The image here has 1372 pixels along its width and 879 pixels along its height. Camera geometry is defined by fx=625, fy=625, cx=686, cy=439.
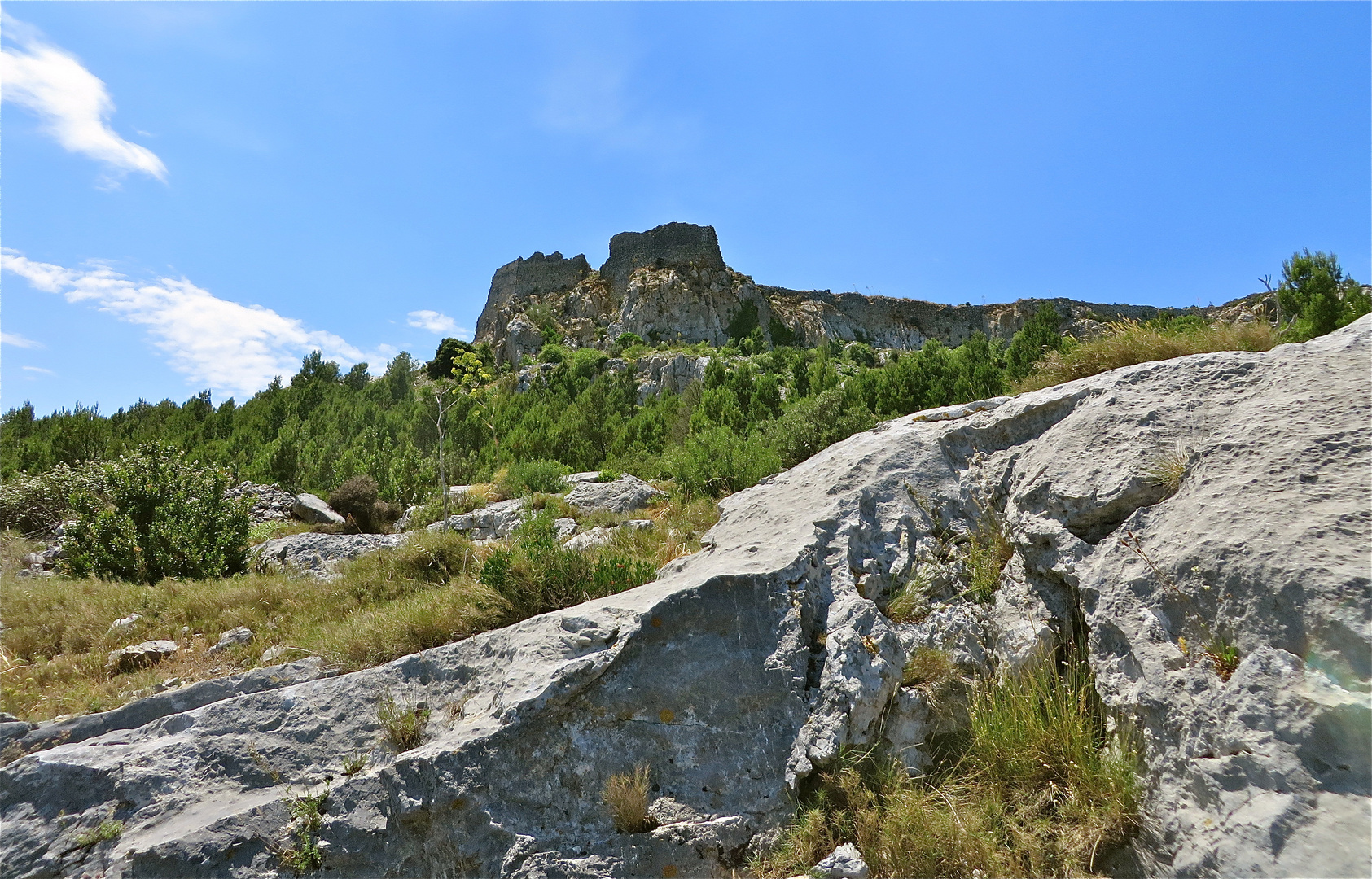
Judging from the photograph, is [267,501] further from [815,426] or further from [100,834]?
[100,834]

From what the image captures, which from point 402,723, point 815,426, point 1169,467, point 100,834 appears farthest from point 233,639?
point 815,426

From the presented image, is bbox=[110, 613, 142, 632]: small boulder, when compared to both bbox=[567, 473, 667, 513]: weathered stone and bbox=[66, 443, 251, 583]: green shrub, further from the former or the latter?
bbox=[567, 473, 667, 513]: weathered stone

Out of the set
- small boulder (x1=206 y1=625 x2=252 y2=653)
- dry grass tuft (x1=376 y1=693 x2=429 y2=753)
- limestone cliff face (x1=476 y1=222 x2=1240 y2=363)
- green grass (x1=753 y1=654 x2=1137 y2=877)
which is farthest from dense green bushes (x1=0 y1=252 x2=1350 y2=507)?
limestone cliff face (x1=476 y1=222 x2=1240 y2=363)

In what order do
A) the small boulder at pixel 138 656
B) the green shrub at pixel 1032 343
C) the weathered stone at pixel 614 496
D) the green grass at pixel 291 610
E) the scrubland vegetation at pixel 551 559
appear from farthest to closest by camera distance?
the green shrub at pixel 1032 343
the weathered stone at pixel 614 496
the small boulder at pixel 138 656
the green grass at pixel 291 610
the scrubland vegetation at pixel 551 559

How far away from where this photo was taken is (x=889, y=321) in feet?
143

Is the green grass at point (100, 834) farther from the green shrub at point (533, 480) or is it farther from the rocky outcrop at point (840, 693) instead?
the green shrub at point (533, 480)

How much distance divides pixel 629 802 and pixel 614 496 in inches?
272

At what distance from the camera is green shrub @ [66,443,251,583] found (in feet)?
25.2

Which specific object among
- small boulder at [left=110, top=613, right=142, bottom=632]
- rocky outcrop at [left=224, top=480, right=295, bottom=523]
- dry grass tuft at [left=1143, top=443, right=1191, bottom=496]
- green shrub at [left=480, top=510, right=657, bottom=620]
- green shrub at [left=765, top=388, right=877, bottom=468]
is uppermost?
green shrub at [left=765, top=388, right=877, bottom=468]

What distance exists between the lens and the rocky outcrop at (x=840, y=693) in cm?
206

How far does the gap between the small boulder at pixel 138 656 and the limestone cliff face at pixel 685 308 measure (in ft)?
103

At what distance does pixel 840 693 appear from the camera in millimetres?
2910

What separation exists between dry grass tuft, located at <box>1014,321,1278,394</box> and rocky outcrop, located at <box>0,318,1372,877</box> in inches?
47.1

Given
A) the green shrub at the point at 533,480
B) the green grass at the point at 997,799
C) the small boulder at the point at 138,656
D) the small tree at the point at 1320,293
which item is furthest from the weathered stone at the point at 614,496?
the small tree at the point at 1320,293
